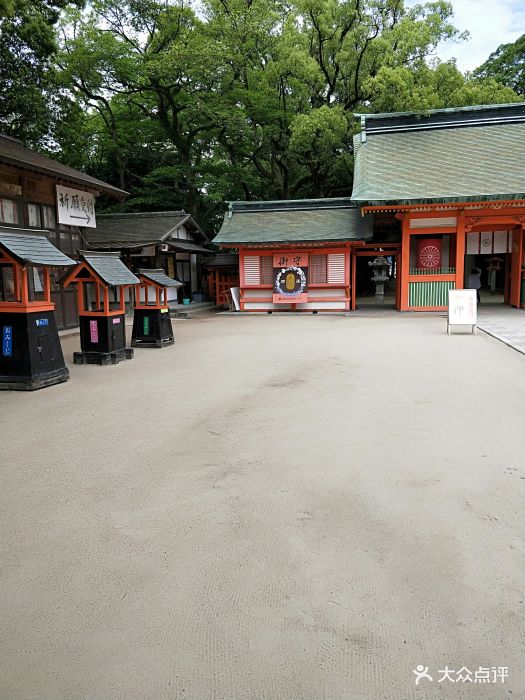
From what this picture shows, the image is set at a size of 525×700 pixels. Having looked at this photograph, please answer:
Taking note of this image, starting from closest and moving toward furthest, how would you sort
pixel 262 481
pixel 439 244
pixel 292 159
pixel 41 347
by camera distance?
pixel 262 481, pixel 41 347, pixel 439 244, pixel 292 159

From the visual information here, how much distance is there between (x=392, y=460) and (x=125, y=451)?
2342 millimetres

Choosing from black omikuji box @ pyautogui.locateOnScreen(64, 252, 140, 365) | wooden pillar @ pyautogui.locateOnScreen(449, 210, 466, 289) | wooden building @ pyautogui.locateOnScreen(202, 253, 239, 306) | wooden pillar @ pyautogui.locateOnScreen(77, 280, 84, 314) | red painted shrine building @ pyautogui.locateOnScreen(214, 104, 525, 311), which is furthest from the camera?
wooden building @ pyautogui.locateOnScreen(202, 253, 239, 306)

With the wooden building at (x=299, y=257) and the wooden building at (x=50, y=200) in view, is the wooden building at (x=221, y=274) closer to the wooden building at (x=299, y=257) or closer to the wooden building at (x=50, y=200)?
the wooden building at (x=299, y=257)

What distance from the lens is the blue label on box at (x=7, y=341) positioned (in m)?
7.27

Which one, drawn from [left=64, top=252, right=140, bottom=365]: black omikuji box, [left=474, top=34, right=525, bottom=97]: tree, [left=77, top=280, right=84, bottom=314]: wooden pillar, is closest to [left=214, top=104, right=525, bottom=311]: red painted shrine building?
[left=64, top=252, right=140, bottom=365]: black omikuji box

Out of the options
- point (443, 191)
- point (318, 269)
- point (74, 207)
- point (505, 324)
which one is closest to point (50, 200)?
point (74, 207)

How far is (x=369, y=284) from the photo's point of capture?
1198 inches

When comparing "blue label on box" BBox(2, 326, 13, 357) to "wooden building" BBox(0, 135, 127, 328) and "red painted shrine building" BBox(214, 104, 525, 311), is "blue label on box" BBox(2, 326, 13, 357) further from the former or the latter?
"red painted shrine building" BBox(214, 104, 525, 311)

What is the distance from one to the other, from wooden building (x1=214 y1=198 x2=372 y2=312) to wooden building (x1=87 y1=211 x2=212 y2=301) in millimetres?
2300

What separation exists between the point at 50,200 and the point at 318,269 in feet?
31.8

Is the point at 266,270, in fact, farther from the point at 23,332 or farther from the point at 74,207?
the point at 23,332

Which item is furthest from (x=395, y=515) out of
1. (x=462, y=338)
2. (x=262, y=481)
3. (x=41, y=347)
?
(x=462, y=338)

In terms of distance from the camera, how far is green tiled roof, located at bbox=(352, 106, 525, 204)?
16.1 meters

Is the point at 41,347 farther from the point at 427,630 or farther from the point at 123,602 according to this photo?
the point at 427,630
